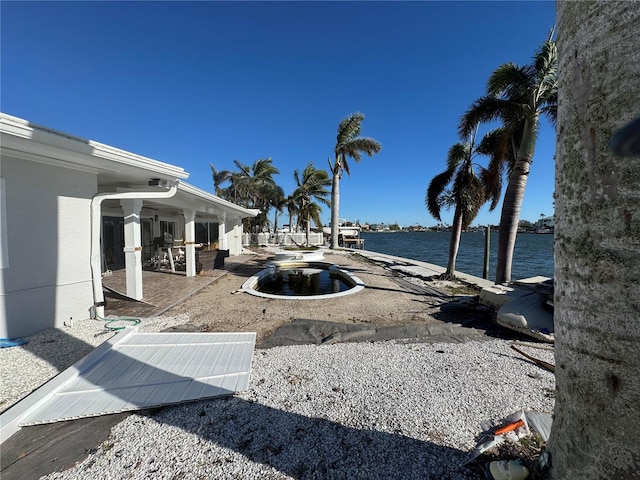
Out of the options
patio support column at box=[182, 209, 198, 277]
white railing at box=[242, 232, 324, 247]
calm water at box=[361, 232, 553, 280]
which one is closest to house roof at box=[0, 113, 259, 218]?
patio support column at box=[182, 209, 198, 277]

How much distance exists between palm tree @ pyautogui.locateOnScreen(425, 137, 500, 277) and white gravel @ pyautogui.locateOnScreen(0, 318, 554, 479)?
758cm

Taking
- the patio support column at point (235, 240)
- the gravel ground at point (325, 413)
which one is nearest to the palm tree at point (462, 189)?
the gravel ground at point (325, 413)

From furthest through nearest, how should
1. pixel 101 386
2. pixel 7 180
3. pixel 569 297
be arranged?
pixel 7 180 → pixel 101 386 → pixel 569 297

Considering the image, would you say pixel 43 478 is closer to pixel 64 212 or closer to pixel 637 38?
pixel 637 38

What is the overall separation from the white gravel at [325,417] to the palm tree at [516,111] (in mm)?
5839

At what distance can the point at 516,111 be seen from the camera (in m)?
8.45

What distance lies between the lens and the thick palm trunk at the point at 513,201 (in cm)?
835

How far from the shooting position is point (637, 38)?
3.46 feet

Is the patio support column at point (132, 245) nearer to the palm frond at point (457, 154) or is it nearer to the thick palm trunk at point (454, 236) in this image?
the thick palm trunk at point (454, 236)

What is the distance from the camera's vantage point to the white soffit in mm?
2719

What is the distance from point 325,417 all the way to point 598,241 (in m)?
2.61

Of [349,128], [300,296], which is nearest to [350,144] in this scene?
[349,128]

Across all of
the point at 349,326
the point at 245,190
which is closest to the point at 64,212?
the point at 349,326

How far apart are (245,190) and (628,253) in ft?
108
